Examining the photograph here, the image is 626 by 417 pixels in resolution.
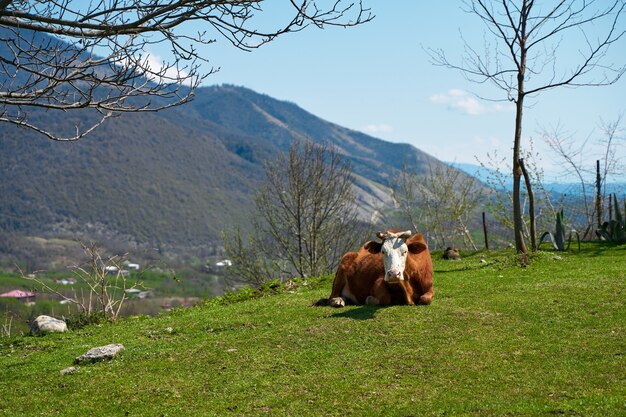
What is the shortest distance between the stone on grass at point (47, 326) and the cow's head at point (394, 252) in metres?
7.31

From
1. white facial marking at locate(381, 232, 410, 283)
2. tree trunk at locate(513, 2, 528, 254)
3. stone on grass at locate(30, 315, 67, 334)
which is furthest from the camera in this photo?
tree trunk at locate(513, 2, 528, 254)

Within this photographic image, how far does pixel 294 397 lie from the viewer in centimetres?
827

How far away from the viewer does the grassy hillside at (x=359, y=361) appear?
7.90 meters

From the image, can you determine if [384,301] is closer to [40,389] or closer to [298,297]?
[298,297]

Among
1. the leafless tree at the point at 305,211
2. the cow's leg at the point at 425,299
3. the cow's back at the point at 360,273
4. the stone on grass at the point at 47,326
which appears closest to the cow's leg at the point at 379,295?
the cow's back at the point at 360,273

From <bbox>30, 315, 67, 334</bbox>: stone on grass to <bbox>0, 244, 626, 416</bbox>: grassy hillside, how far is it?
0.61 metres

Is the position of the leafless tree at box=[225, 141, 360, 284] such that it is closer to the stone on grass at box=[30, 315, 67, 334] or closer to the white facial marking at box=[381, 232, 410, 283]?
the stone on grass at box=[30, 315, 67, 334]

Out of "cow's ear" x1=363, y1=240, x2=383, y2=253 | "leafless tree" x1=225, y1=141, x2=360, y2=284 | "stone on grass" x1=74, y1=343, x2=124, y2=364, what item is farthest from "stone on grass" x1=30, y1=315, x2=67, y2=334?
"leafless tree" x1=225, y1=141, x2=360, y2=284

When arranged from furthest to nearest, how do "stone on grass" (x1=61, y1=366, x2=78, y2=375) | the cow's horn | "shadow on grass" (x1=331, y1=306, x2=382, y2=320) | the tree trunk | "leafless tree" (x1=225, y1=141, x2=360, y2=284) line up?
"leafless tree" (x1=225, y1=141, x2=360, y2=284) < the tree trunk < the cow's horn < "shadow on grass" (x1=331, y1=306, x2=382, y2=320) < "stone on grass" (x1=61, y1=366, x2=78, y2=375)

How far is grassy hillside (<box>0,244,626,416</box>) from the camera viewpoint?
7898 millimetres

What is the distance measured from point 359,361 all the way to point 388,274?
117 inches

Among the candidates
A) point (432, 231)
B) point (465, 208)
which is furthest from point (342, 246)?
point (465, 208)

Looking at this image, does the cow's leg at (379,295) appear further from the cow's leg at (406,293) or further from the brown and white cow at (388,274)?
the cow's leg at (406,293)

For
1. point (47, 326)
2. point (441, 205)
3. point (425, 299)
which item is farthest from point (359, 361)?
point (441, 205)
